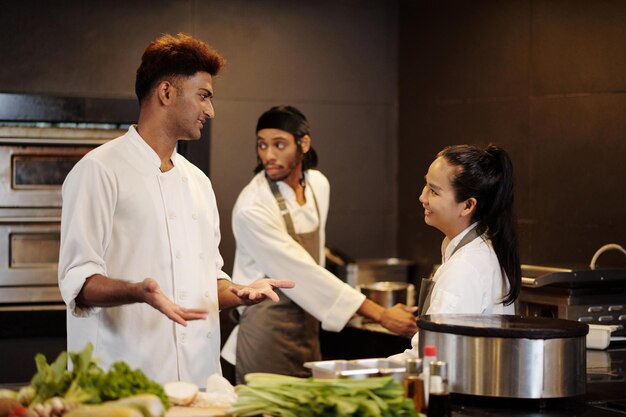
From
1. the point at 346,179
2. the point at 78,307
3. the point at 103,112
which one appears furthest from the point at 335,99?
the point at 78,307

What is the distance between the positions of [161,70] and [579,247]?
2.20m

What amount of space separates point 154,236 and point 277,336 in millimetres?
1562

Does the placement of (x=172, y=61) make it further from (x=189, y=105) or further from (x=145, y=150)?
(x=145, y=150)

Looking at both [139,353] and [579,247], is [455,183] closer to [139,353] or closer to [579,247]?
[139,353]

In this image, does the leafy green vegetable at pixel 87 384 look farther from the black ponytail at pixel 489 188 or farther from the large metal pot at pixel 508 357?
the black ponytail at pixel 489 188

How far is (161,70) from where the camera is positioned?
113 inches

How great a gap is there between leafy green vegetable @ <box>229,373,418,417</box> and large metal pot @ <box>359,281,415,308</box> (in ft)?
8.06

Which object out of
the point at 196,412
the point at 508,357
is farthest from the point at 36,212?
the point at 508,357

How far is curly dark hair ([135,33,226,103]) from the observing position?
2863 millimetres

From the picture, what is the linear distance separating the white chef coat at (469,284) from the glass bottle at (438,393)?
1.49 feet

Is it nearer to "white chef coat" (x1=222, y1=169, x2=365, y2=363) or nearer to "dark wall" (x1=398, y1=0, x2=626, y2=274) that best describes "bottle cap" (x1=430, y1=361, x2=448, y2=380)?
"white chef coat" (x1=222, y1=169, x2=365, y2=363)

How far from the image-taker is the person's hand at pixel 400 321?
3.91 m

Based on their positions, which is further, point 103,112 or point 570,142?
point 103,112

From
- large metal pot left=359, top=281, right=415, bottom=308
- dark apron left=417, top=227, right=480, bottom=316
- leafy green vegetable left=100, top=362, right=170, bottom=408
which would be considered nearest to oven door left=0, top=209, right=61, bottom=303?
large metal pot left=359, top=281, right=415, bottom=308
